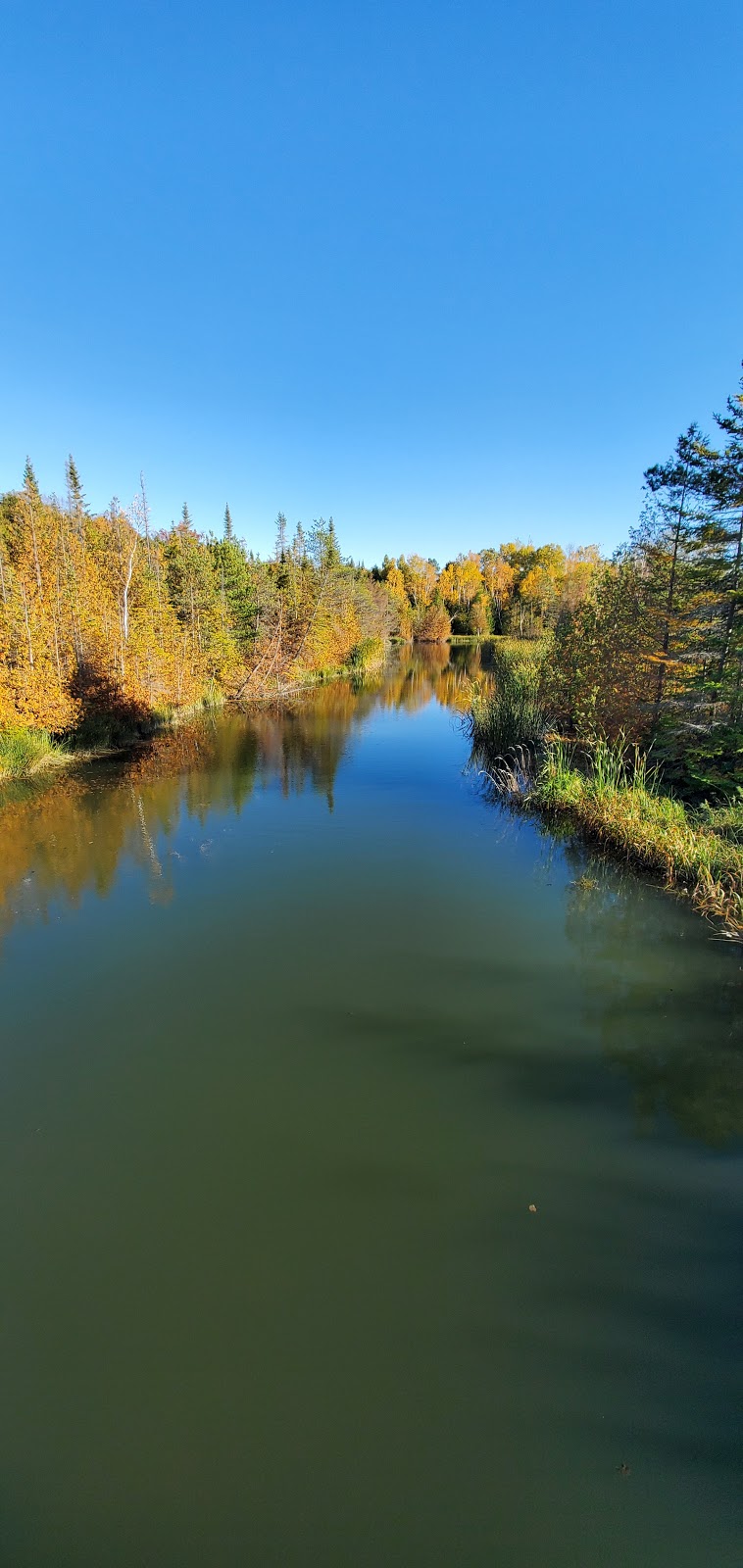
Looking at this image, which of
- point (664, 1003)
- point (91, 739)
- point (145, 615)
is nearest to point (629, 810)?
point (664, 1003)

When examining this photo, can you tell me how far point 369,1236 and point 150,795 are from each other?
9.57 m

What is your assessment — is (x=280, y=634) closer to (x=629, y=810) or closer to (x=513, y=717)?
(x=513, y=717)

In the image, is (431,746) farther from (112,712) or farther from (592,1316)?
(592,1316)

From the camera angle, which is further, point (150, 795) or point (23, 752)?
point (23, 752)

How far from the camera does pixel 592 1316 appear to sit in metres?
2.71

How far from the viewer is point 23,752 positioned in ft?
39.0

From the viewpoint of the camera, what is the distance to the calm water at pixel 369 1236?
2.13 m

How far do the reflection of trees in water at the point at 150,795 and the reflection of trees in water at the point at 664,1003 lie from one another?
16.4 ft

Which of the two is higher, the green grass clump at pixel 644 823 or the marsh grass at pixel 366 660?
the marsh grass at pixel 366 660

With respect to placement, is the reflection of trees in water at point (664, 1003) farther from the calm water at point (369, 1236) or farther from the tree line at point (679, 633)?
the tree line at point (679, 633)

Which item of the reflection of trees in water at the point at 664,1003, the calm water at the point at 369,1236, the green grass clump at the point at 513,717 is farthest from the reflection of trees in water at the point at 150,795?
the reflection of trees in water at the point at 664,1003

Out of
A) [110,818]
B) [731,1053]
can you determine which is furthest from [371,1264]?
[110,818]

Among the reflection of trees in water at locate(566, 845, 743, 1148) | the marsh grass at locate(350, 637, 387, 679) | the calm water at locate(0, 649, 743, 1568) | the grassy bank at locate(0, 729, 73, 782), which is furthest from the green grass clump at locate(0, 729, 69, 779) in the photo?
the marsh grass at locate(350, 637, 387, 679)

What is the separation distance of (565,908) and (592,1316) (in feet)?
14.9
